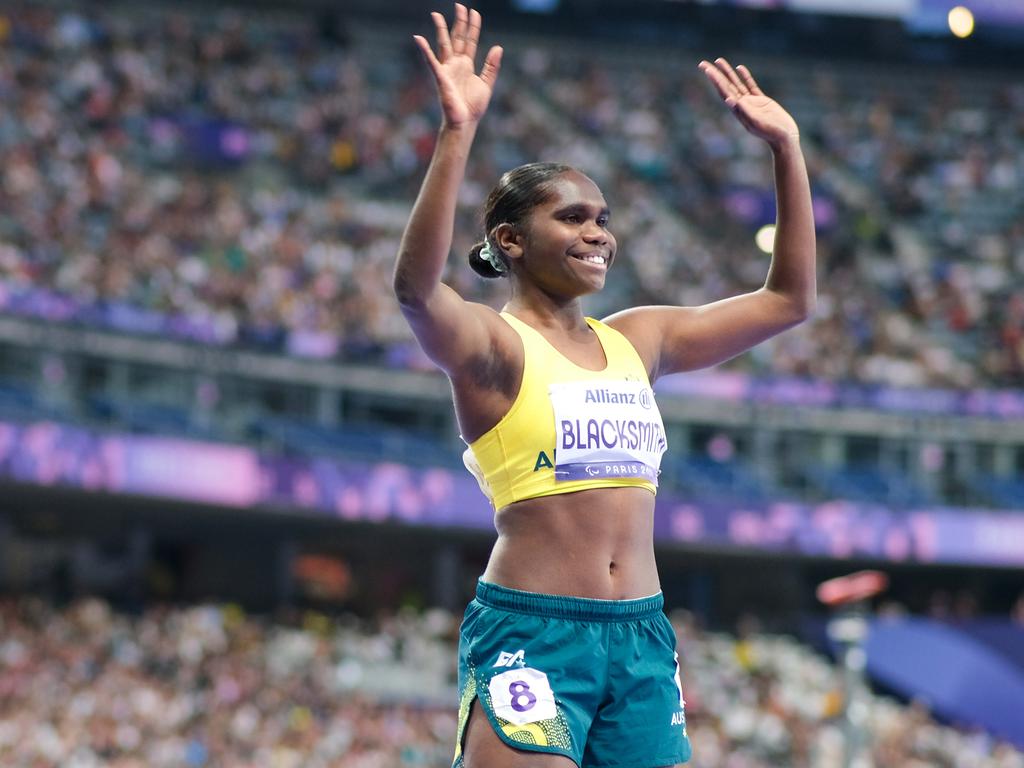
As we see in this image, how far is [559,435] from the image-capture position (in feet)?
14.0

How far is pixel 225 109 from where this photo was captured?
30219 millimetres

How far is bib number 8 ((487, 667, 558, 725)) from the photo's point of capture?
4102 millimetres

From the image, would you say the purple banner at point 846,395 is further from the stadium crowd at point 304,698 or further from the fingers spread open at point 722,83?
the fingers spread open at point 722,83

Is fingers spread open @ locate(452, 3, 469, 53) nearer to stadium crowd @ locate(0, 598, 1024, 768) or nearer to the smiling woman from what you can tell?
the smiling woman

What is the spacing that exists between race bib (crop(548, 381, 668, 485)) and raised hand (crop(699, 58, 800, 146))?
95 cm

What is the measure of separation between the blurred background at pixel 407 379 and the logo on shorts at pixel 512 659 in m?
14.6

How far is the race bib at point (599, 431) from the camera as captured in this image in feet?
14.0

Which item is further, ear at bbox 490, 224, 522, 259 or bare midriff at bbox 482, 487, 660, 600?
Answer: ear at bbox 490, 224, 522, 259

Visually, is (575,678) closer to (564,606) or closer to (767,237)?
(564,606)

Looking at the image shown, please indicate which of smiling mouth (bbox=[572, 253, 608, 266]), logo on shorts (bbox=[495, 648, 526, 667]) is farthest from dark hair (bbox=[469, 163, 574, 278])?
logo on shorts (bbox=[495, 648, 526, 667])

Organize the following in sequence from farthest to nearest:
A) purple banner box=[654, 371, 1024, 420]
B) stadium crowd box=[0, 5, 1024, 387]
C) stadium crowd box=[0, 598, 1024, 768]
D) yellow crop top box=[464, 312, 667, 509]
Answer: purple banner box=[654, 371, 1024, 420] < stadium crowd box=[0, 5, 1024, 387] < stadium crowd box=[0, 598, 1024, 768] < yellow crop top box=[464, 312, 667, 509]

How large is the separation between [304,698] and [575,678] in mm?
18230

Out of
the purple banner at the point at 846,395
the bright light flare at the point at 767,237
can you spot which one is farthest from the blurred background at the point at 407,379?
the bright light flare at the point at 767,237

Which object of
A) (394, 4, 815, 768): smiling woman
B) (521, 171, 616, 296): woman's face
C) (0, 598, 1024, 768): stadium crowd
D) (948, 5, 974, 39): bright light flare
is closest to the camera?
(394, 4, 815, 768): smiling woman
